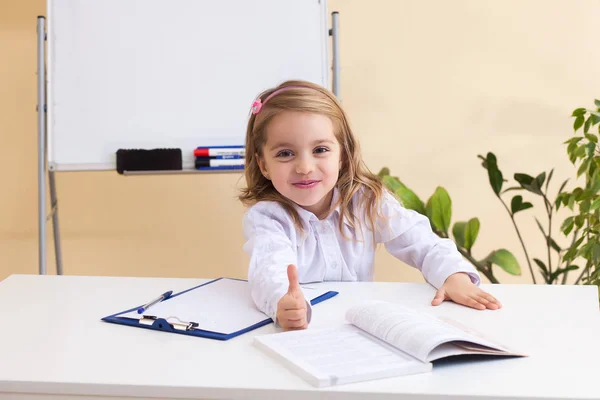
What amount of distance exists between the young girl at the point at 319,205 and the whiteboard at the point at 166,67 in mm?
851

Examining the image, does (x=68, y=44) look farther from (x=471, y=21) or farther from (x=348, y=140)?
(x=471, y=21)

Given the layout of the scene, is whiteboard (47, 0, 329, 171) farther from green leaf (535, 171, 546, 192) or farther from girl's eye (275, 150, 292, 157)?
girl's eye (275, 150, 292, 157)

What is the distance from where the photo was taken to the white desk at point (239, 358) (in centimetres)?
74

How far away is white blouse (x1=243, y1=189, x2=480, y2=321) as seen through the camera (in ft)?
4.48

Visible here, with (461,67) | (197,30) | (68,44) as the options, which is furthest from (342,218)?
(461,67)

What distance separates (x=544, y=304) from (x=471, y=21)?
1982mm

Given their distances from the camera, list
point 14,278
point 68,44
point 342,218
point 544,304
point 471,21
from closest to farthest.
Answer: point 544,304 → point 14,278 → point 342,218 → point 68,44 → point 471,21

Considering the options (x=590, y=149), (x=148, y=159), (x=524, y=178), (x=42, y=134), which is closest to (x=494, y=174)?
(x=524, y=178)

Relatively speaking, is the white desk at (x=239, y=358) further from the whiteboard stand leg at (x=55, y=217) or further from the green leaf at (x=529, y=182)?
the whiteboard stand leg at (x=55, y=217)

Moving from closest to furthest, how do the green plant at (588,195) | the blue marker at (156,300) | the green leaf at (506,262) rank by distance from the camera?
the blue marker at (156,300), the green plant at (588,195), the green leaf at (506,262)

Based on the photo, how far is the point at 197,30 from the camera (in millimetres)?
2391

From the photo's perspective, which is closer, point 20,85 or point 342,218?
point 342,218

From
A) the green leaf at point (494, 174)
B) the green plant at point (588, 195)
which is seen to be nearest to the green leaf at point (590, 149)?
the green plant at point (588, 195)

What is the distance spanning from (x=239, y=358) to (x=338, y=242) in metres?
0.72
